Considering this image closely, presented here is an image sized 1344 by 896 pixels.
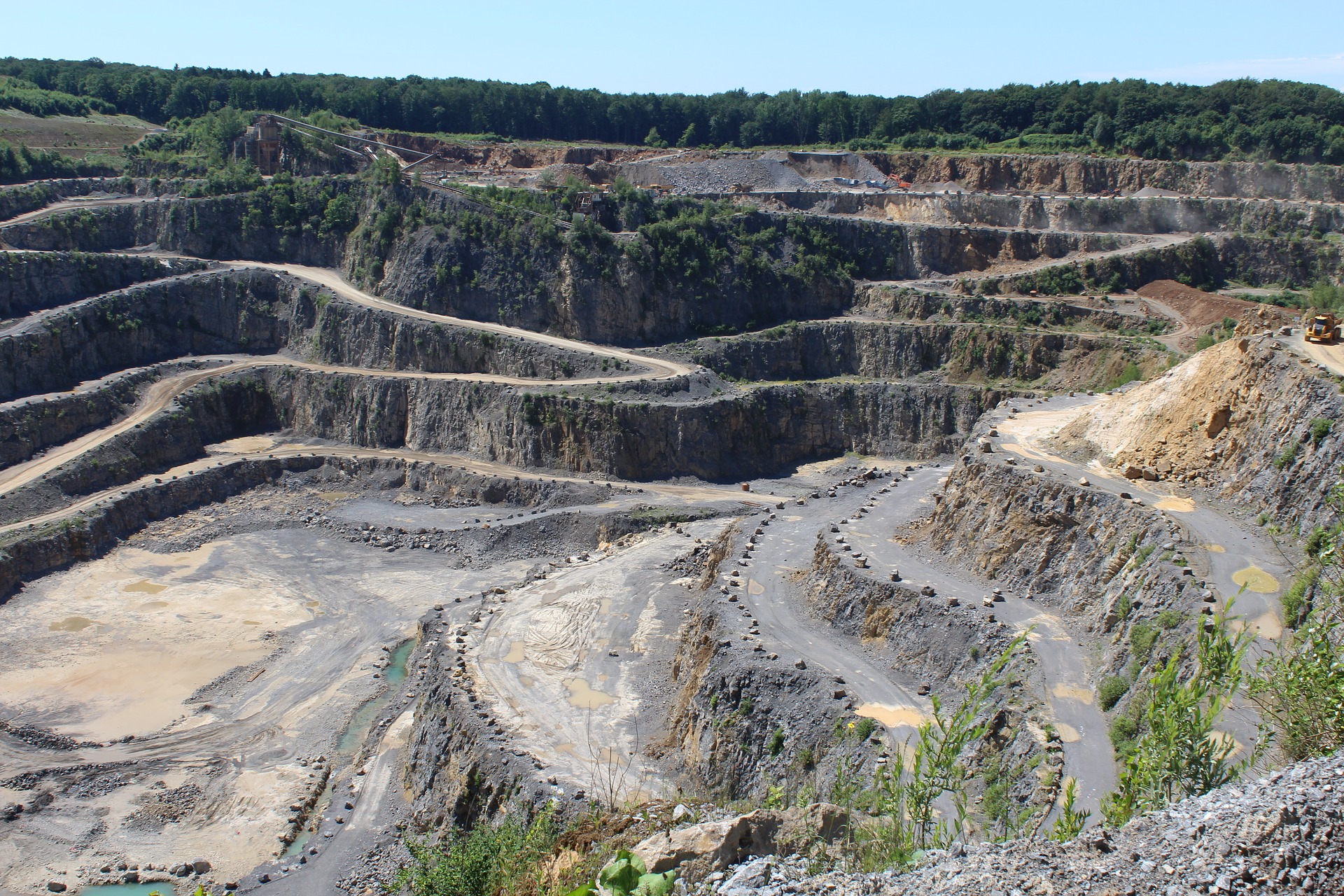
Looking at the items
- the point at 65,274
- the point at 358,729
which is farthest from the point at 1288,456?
the point at 65,274

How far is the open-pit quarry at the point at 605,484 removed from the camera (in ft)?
119

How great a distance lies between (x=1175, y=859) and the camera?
14.4m

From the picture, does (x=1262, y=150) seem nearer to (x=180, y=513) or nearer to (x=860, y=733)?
(x=860, y=733)

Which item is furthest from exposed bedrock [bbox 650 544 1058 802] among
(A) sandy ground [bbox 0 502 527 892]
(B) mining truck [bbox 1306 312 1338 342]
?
(B) mining truck [bbox 1306 312 1338 342]

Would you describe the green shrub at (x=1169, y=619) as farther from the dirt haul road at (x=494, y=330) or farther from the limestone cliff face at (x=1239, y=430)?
the dirt haul road at (x=494, y=330)

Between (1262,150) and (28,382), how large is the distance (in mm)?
113070

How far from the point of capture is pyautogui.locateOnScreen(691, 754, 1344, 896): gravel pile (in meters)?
13.7

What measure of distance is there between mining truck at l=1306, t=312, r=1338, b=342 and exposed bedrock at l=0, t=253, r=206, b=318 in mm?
86248

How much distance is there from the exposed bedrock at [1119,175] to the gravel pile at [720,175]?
13525 millimetres

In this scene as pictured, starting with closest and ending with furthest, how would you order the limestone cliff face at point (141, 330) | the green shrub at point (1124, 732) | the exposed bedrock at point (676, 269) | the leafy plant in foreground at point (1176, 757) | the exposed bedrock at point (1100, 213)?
the leafy plant in foreground at point (1176, 757), the green shrub at point (1124, 732), the limestone cliff face at point (141, 330), the exposed bedrock at point (676, 269), the exposed bedrock at point (1100, 213)

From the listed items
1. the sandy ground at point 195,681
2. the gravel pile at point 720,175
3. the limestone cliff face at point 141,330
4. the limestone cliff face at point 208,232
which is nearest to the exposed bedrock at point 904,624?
the sandy ground at point 195,681

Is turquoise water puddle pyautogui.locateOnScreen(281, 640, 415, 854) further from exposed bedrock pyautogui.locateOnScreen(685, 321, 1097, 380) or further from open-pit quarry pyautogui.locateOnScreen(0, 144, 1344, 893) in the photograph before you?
exposed bedrock pyautogui.locateOnScreen(685, 321, 1097, 380)

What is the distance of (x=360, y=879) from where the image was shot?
34.9m

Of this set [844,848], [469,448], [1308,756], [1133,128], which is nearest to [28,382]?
[469,448]
